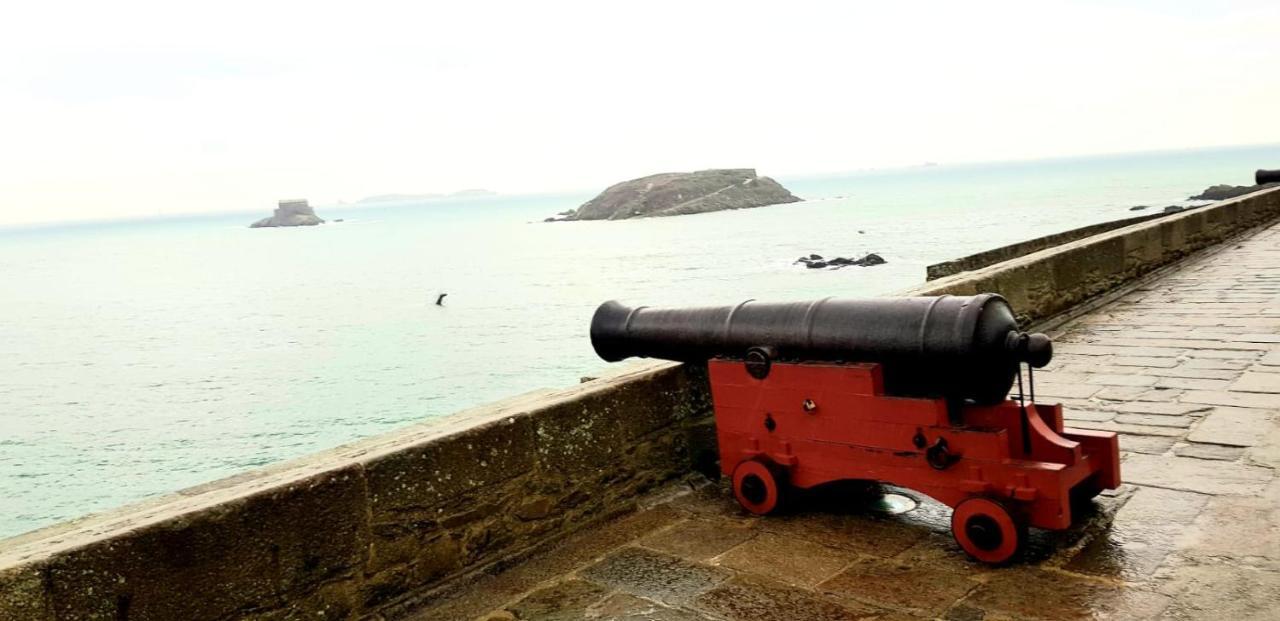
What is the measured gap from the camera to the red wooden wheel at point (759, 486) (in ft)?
12.3

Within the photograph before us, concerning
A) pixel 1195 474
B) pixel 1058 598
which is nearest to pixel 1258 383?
pixel 1195 474

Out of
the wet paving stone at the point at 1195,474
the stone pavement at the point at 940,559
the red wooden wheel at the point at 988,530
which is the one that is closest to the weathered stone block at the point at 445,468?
the stone pavement at the point at 940,559

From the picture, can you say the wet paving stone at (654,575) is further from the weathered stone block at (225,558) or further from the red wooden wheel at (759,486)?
the weathered stone block at (225,558)

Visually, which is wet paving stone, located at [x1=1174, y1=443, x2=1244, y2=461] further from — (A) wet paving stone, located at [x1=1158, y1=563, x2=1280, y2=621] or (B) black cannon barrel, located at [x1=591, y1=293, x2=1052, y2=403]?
(B) black cannon barrel, located at [x1=591, y1=293, x2=1052, y2=403]

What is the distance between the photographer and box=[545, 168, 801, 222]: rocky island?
473ft

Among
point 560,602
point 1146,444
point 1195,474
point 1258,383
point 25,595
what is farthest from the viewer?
point 1258,383

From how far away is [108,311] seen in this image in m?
66.2

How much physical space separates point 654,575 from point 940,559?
3.17 feet

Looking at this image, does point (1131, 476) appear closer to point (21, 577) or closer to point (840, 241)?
point (21, 577)

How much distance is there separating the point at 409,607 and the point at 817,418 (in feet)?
5.17

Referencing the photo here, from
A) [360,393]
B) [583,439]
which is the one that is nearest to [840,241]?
[360,393]

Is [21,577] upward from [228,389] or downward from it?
upward

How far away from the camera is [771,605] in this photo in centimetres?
302

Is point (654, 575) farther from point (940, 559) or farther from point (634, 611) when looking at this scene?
point (940, 559)
